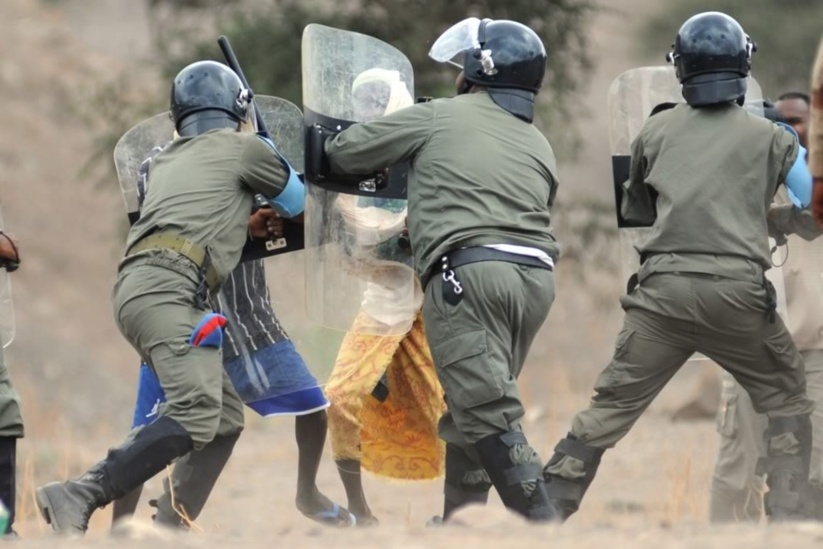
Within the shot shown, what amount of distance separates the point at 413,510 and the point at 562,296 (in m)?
12.0

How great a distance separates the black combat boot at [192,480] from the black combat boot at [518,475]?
1.16 meters

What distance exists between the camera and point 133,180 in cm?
703

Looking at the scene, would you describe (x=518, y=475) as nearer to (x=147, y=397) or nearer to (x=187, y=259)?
(x=187, y=259)

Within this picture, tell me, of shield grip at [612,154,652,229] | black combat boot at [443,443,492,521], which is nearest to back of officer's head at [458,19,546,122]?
shield grip at [612,154,652,229]

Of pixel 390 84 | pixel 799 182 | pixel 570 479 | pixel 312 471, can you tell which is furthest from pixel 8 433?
pixel 799 182

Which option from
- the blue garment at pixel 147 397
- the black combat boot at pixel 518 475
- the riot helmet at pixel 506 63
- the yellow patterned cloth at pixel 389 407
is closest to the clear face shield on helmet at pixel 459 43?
the riot helmet at pixel 506 63

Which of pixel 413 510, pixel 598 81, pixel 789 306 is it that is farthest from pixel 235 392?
pixel 598 81

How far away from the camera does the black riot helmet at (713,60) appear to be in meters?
6.48

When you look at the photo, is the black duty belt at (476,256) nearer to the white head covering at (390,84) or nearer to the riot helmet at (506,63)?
the riot helmet at (506,63)

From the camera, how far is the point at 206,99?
640 centimetres

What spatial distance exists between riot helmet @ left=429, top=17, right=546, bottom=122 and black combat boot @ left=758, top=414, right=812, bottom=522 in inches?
62.8

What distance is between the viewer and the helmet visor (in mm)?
6484

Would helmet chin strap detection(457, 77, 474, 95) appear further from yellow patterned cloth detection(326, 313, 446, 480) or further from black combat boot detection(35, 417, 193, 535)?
black combat boot detection(35, 417, 193, 535)

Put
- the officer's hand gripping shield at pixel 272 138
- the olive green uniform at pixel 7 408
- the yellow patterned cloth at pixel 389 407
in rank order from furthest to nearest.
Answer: the yellow patterned cloth at pixel 389 407, the officer's hand gripping shield at pixel 272 138, the olive green uniform at pixel 7 408
